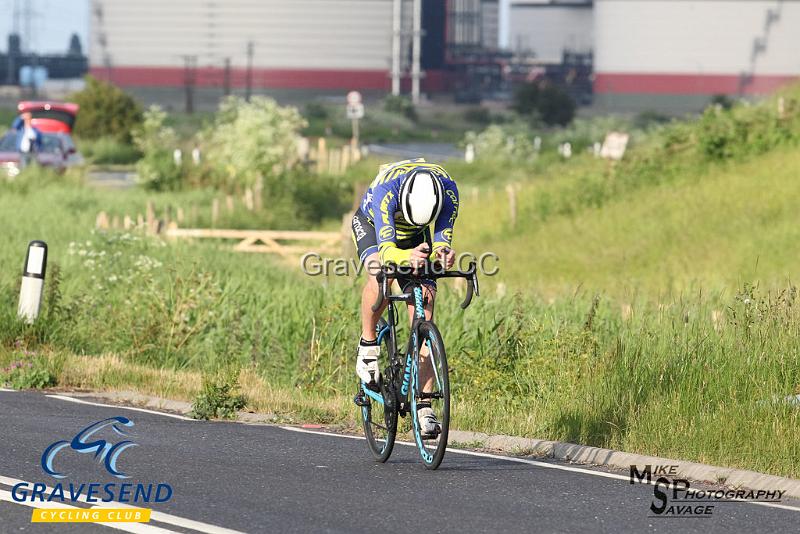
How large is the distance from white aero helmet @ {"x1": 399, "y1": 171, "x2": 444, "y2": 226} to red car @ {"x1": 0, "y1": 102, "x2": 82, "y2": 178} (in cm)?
2670

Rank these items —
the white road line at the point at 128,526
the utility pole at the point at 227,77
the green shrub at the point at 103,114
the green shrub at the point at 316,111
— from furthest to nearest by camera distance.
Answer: the utility pole at the point at 227,77 → the green shrub at the point at 316,111 → the green shrub at the point at 103,114 → the white road line at the point at 128,526

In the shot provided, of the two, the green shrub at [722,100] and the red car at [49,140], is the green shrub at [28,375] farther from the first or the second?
the green shrub at [722,100]

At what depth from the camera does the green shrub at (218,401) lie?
434 inches

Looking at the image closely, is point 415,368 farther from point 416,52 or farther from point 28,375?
point 416,52

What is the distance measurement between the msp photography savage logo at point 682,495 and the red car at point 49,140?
1064 inches

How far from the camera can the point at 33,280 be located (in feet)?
45.0

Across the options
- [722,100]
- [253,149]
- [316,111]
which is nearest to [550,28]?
[722,100]

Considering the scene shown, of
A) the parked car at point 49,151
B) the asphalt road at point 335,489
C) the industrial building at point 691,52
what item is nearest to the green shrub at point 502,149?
the parked car at point 49,151

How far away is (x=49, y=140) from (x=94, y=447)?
29.8 m

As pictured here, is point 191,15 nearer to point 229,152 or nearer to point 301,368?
point 229,152

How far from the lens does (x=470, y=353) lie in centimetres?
1228

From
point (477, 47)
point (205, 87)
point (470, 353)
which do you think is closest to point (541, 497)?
point (470, 353)

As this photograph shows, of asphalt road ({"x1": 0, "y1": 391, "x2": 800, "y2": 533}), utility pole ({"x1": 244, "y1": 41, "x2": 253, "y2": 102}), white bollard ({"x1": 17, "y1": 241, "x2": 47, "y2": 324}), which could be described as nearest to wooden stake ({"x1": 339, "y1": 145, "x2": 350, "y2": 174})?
white bollard ({"x1": 17, "y1": 241, "x2": 47, "y2": 324})

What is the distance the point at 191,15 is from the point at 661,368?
117 m
